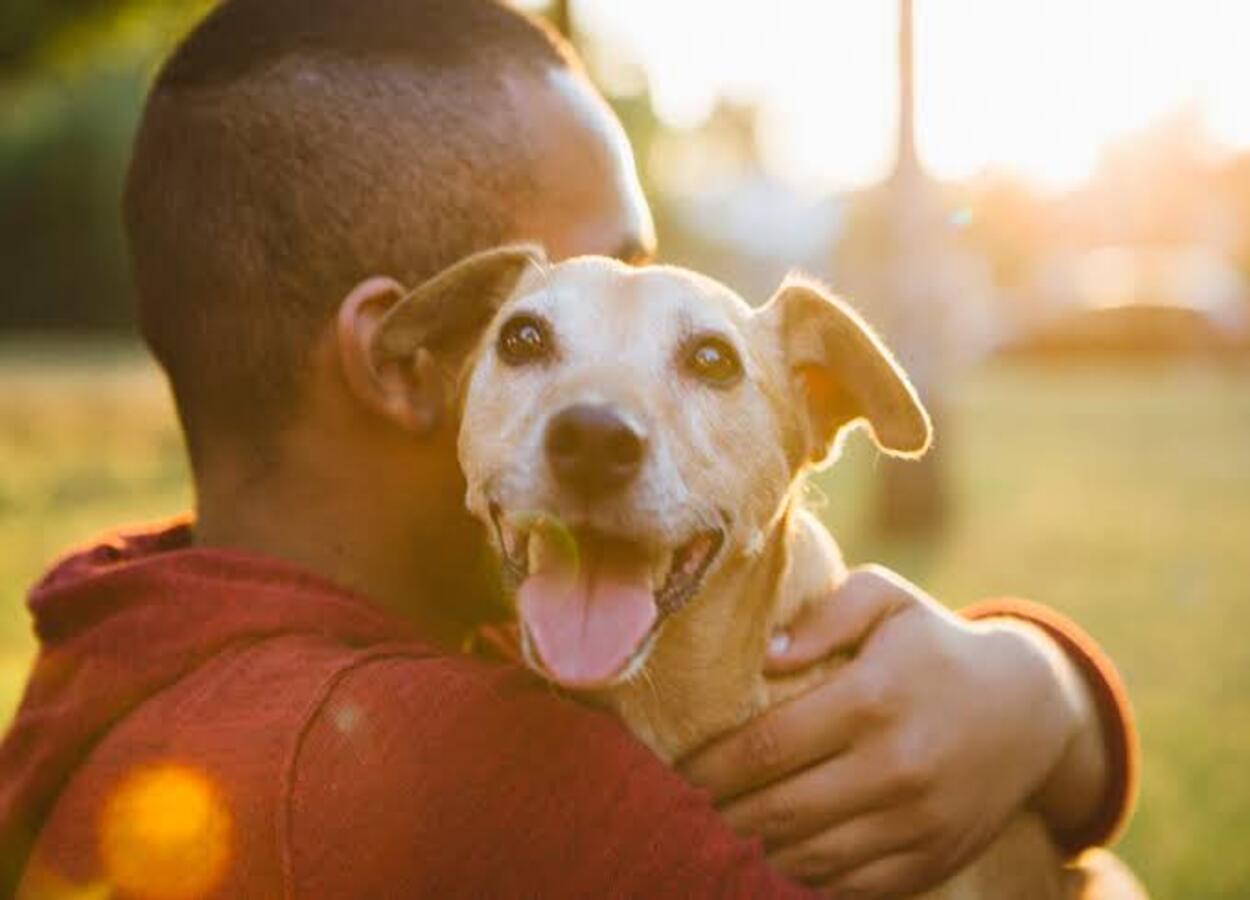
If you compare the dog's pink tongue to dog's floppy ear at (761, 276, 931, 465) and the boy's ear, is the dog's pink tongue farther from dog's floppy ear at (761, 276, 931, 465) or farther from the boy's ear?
dog's floppy ear at (761, 276, 931, 465)

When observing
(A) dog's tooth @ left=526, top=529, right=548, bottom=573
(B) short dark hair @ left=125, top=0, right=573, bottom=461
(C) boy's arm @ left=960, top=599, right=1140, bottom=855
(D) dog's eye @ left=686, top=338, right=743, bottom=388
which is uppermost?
(B) short dark hair @ left=125, top=0, right=573, bottom=461

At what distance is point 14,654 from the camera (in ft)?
25.6

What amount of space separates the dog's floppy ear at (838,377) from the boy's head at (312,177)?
49cm

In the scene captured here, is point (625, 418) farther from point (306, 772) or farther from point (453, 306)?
point (306, 772)

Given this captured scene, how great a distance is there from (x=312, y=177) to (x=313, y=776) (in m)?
1.32

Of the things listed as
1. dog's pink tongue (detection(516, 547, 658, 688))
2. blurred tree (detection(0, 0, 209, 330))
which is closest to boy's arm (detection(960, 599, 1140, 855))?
dog's pink tongue (detection(516, 547, 658, 688))

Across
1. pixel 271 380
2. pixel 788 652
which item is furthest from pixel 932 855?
pixel 271 380

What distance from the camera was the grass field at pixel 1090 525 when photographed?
5.96m

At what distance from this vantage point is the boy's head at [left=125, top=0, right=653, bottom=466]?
9.52 ft

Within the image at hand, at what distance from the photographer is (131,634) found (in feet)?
7.95

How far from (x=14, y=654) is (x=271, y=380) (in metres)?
5.70

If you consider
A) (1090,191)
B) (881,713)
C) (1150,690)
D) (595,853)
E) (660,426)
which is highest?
(660,426)

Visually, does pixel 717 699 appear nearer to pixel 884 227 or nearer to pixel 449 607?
pixel 449 607

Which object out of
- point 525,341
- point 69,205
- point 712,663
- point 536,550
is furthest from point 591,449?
point 69,205
